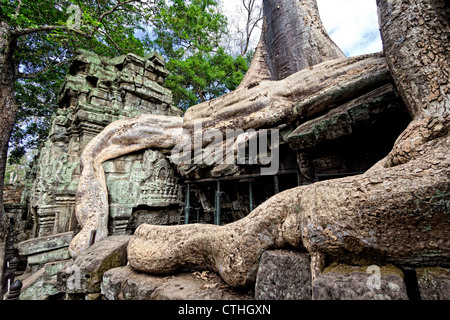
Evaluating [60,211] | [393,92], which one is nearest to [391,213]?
[393,92]

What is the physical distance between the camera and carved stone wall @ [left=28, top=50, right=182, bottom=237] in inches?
117

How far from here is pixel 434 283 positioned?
0.70 metres

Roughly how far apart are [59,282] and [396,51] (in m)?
3.12

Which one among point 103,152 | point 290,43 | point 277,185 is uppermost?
point 290,43

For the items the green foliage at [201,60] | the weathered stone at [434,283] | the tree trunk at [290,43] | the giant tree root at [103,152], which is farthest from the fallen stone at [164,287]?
the green foliage at [201,60]

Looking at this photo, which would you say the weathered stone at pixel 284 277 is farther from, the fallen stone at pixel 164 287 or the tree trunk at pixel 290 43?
the tree trunk at pixel 290 43

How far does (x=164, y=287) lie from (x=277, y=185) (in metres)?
1.34

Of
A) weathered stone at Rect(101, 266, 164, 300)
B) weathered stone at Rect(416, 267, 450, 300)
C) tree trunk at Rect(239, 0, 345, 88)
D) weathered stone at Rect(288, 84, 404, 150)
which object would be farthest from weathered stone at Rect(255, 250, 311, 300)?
tree trunk at Rect(239, 0, 345, 88)

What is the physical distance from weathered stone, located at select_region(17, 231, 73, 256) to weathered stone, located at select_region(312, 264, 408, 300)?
2814 millimetres

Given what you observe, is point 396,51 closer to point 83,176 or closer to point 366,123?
point 366,123

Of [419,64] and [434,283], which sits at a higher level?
[419,64]

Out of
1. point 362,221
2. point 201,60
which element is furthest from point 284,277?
point 201,60

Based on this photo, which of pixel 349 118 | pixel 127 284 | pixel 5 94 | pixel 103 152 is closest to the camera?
pixel 127 284

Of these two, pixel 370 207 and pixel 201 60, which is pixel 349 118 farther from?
pixel 201 60
